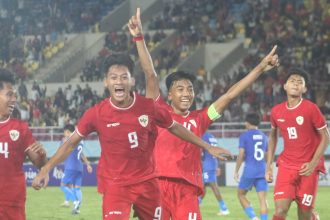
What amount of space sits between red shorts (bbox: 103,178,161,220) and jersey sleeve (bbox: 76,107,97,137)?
60cm

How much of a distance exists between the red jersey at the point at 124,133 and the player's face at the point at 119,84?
90 mm

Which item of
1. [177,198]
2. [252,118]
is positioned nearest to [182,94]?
[177,198]

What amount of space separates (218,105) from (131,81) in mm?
1138

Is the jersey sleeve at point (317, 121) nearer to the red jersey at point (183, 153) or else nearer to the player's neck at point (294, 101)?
the player's neck at point (294, 101)

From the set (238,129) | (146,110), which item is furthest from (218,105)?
(238,129)

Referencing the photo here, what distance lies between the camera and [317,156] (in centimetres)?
1061

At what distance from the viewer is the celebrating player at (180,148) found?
28.1 feet

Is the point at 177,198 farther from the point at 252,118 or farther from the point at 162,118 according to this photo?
the point at 252,118

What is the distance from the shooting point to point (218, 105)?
8.43 m

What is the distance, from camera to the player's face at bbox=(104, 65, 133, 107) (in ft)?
25.0

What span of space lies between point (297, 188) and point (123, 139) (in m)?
3.91

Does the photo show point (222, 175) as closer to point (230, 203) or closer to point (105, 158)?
point (230, 203)

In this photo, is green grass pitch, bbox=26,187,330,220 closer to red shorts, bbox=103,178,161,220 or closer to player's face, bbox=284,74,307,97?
player's face, bbox=284,74,307,97

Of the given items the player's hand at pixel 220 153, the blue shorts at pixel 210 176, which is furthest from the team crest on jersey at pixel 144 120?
the blue shorts at pixel 210 176
